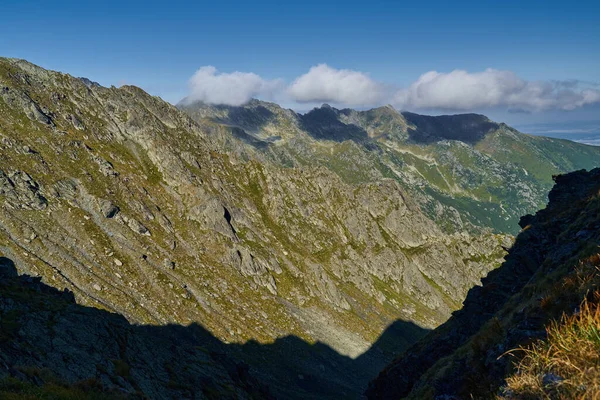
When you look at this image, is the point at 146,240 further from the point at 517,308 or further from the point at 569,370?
the point at 569,370

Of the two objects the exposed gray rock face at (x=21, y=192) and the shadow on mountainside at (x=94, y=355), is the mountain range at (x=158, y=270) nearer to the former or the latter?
the shadow on mountainside at (x=94, y=355)

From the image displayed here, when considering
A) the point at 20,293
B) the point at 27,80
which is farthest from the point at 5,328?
the point at 27,80

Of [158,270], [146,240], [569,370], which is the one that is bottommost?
[569,370]

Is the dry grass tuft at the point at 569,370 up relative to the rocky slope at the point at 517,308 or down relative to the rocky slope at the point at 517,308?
up

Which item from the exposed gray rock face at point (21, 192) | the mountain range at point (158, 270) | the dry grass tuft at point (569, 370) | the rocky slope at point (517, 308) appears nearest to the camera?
the dry grass tuft at point (569, 370)

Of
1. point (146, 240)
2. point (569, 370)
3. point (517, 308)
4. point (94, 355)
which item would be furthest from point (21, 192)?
point (569, 370)

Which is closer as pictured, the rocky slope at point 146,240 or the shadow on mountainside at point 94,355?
the shadow on mountainside at point 94,355

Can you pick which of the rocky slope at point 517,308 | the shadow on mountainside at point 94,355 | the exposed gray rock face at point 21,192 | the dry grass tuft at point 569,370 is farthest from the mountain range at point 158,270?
the dry grass tuft at point 569,370

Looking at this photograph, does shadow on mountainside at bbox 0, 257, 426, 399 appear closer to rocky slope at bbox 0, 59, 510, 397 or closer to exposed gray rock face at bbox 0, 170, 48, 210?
rocky slope at bbox 0, 59, 510, 397
